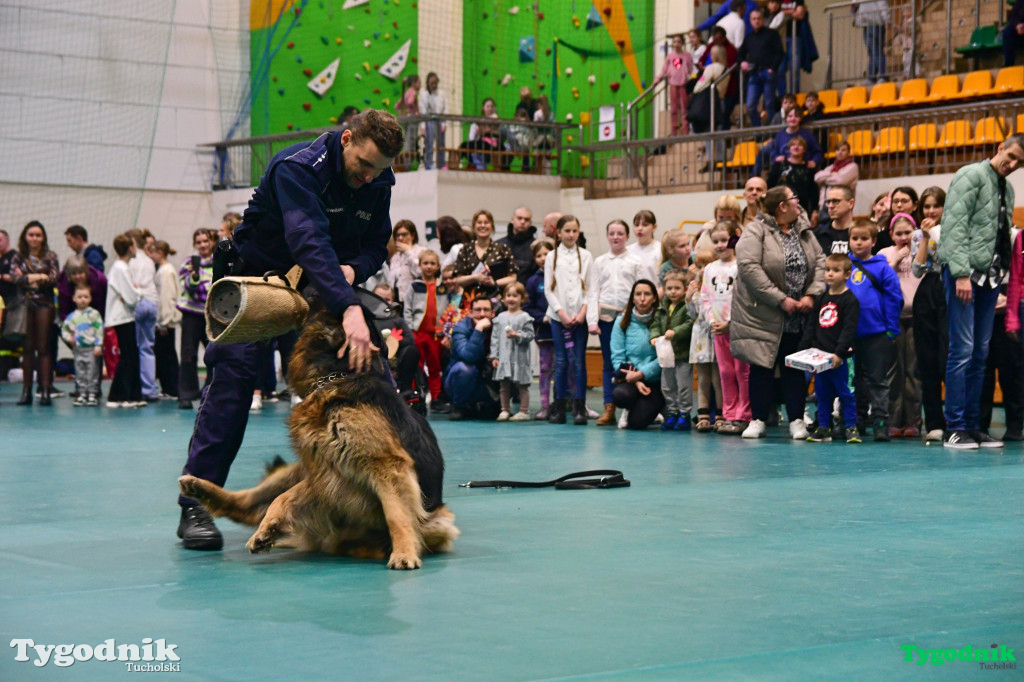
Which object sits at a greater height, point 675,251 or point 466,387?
point 675,251

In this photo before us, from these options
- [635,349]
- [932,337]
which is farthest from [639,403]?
[932,337]

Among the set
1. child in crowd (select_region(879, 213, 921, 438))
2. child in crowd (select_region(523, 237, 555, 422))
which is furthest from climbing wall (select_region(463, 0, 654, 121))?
child in crowd (select_region(879, 213, 921, 438))

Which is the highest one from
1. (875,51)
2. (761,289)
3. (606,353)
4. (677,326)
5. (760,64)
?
(875,51)

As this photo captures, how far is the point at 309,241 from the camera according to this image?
14.8 feet

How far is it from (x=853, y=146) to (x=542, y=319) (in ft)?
19.5

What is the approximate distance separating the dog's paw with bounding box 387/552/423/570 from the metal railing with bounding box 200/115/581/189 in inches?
512

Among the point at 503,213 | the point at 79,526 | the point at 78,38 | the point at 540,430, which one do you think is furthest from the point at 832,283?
the point at 78,38

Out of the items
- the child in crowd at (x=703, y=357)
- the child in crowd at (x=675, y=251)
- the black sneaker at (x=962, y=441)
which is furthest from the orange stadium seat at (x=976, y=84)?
the black sneaker at (x=962, y=441)

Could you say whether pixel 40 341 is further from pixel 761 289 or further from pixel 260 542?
pixel 260 542

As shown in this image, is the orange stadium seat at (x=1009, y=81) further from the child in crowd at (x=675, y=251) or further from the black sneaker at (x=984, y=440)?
the black sneaker at (x=984, y=440)

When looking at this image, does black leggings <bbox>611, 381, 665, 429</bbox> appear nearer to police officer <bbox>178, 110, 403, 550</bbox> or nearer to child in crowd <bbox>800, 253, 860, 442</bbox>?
child in crowd <bbox>800, 253, 860, 442</bbox>

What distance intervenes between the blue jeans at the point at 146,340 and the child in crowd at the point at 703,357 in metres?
5.99

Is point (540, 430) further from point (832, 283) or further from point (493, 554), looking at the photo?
point (493, 554)

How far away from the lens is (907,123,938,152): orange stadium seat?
14664 mm
